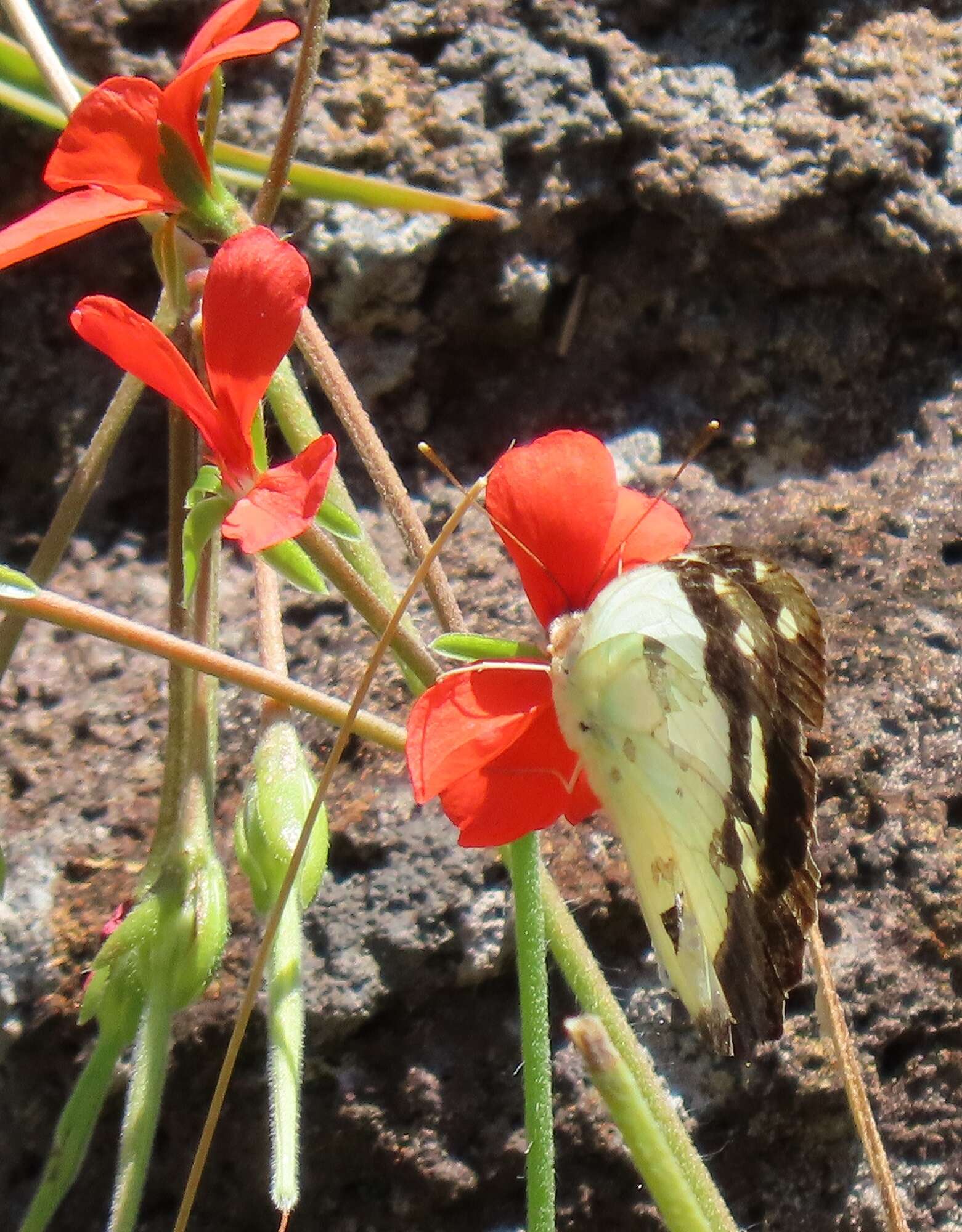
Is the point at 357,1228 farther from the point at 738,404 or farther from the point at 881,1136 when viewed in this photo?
the point at 738,404

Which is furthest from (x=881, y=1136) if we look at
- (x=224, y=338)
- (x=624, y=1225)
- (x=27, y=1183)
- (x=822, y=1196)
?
(x=224, y=338)

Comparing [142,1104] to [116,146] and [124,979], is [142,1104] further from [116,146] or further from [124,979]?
[116,146]

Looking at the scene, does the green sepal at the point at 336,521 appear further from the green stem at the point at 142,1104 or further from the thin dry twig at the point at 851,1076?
the thin dry twig at the point at 851,1076

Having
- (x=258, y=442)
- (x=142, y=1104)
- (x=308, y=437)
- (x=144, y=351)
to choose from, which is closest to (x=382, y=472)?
(x=308, y=437)

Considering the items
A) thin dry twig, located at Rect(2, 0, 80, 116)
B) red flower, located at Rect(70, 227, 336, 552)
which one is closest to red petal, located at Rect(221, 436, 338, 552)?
red flower, located at Rect(70, 227, 336, 552)

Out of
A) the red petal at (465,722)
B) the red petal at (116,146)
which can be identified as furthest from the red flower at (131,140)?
the red petal at (465,722)

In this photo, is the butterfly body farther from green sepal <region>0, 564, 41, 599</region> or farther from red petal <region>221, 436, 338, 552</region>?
green sepal <region>0, 564, 41, 599</region>
